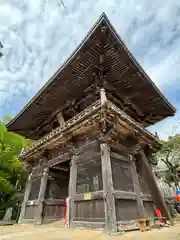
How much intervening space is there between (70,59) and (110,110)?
3.02 metres

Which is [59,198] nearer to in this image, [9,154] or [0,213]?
[9,154]

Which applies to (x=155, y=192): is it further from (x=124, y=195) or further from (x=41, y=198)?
(x=41, y=198)

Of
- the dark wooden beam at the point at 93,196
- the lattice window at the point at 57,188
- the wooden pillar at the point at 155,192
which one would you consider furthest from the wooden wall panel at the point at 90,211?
the lattice window at the point at 57,188

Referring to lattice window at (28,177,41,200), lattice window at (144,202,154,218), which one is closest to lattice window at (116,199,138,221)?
lattice window at (144,202,154,218)

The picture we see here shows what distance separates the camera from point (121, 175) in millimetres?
6105

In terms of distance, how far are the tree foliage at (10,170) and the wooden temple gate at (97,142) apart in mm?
5414

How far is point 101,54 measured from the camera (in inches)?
277

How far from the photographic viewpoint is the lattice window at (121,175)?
573cm

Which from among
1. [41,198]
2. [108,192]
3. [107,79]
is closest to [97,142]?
[108,192]

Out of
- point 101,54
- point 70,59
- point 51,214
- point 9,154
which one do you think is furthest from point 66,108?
point 9,154

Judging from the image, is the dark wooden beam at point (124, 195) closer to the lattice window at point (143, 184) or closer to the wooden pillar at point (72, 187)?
the lattice window at point (143, 184)

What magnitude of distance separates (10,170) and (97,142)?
11.9 meters

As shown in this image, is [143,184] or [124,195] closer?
[124,195]

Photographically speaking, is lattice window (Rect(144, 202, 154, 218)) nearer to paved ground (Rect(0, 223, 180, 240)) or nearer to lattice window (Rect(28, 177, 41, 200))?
paved ground (Rect(0, 223, 180, 240))
